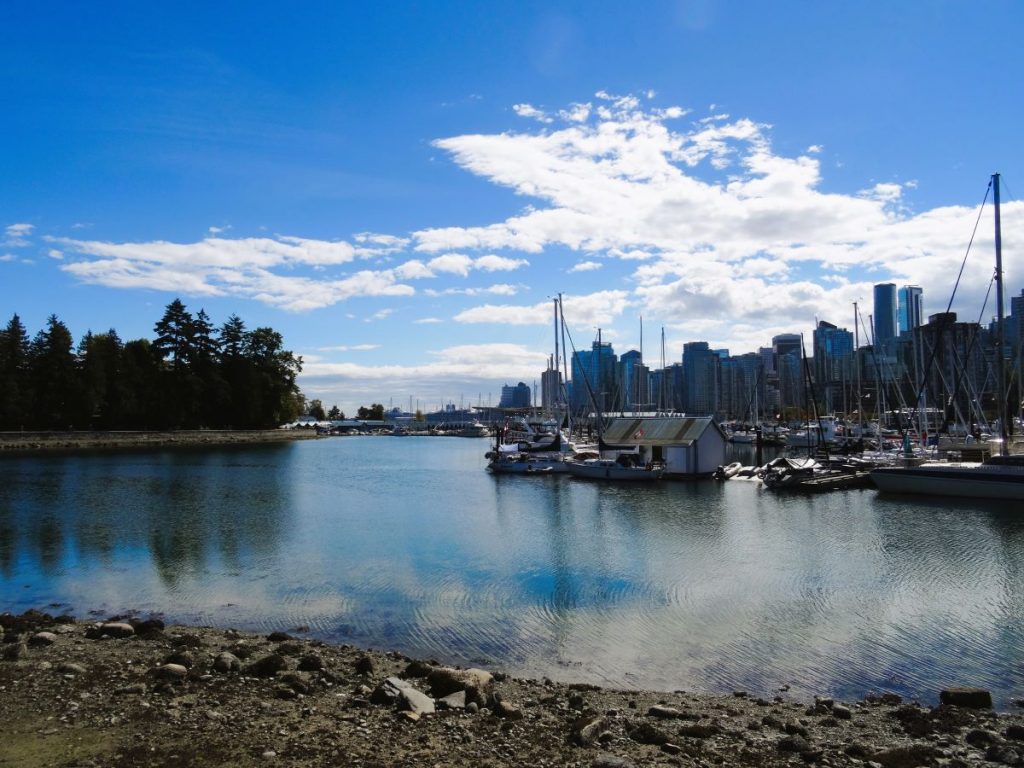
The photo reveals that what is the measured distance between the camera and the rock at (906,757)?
1117 centimetres

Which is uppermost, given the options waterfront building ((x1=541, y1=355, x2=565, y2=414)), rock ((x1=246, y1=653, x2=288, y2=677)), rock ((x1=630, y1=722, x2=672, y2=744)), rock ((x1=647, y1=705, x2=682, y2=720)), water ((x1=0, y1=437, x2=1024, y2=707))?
waterfront building ((x1=541, y1=355, x2=565, y2=414))

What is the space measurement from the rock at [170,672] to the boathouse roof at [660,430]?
54.0 meters

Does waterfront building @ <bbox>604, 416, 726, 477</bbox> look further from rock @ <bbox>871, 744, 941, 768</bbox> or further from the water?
rock @ <bbox>871, 744, 941, 768</bbox>

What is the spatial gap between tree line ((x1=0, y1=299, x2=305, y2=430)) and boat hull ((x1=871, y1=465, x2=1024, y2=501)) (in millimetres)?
104490

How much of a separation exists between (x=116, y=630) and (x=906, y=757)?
17293mm

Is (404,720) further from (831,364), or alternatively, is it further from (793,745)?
(831,364)

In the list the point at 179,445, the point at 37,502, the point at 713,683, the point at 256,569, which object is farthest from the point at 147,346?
the point at 713,683

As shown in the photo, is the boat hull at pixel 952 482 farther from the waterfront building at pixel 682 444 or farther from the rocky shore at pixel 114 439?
the rocky shore at pixel 114 439

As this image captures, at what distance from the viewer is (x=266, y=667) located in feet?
47.6

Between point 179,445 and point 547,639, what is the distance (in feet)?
368

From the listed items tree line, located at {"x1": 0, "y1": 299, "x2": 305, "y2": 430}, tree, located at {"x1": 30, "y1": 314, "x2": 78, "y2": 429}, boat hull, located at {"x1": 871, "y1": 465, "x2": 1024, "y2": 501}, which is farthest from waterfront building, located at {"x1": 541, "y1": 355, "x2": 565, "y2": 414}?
tree, located at {"x1": 30, "y1": 314, "x2": 78, "y2": 429}

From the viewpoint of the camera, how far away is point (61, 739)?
10.8 m

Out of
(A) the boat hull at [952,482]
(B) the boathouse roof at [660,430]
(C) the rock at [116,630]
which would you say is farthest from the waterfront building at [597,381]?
(C) the rock at [116,630]

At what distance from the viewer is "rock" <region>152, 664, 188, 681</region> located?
45.4ft
